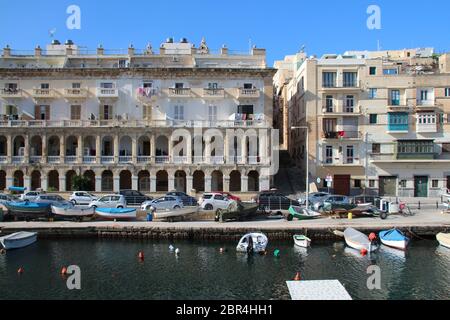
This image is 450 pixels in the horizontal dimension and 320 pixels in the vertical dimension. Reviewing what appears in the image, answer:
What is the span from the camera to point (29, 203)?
42.6m

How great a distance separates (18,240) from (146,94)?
3024cm

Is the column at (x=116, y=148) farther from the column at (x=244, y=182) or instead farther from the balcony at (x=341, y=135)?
the balcony at (x=341, y=135)

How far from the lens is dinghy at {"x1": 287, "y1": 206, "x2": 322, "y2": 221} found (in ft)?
139

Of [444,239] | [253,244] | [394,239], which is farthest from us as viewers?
[444,239]

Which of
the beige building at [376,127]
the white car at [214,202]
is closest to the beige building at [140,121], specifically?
the beige building at [376,127]

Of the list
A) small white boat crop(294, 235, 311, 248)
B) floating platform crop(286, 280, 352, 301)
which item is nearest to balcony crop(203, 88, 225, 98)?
small white boat crop(294, 235, 311, 248)

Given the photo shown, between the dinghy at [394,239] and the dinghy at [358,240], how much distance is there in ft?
5.95

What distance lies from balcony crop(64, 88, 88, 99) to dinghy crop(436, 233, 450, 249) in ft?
154

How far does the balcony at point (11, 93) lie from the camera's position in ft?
201

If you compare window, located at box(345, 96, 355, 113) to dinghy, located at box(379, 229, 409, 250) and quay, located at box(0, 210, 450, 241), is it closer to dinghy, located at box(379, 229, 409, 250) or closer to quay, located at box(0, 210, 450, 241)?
quay, located at box(0, 210, 450, 241)

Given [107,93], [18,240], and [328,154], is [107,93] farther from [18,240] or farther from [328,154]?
[328,154]

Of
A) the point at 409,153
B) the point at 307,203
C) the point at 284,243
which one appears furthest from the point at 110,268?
the point at 409,153

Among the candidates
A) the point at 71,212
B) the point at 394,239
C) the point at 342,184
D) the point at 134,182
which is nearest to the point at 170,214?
the point at 71,212

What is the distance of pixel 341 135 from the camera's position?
60.0m
